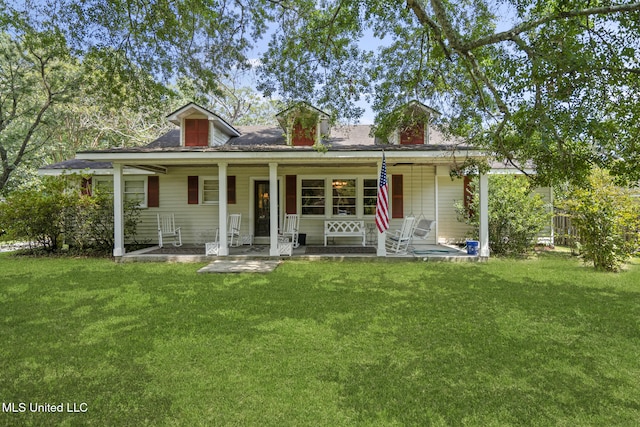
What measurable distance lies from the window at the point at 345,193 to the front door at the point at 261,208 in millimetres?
2182

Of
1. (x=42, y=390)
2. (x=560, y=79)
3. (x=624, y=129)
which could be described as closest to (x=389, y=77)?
(x=560, y=79)

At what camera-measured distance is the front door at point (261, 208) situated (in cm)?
1105

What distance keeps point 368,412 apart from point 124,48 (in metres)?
7.04

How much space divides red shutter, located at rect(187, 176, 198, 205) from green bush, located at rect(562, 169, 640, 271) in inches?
398

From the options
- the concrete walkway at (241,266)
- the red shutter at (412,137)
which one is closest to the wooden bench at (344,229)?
the concrete walkway at (241,266)

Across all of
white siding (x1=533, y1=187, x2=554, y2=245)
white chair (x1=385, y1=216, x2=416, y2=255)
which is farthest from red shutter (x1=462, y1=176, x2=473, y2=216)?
white chair (x1=385, y1=216, x2=416, y2=255)

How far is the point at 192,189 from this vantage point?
Answer: 11078 mm

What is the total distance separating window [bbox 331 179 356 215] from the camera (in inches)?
429

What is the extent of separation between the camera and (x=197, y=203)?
11.1 metres

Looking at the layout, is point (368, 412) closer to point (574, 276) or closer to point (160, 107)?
point (574, 276)

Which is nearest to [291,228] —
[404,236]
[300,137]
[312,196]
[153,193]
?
[312,196]

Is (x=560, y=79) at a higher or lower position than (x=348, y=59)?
lower

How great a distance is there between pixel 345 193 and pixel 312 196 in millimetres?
1055

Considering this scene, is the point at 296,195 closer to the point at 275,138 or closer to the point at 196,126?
the point at 275,138
